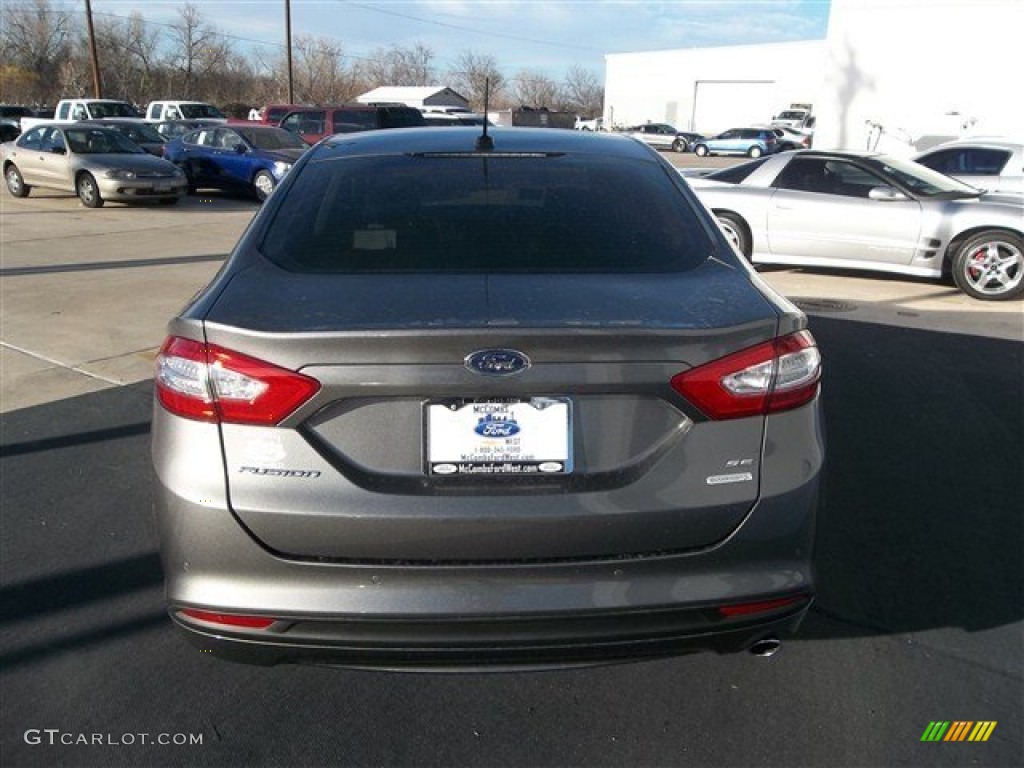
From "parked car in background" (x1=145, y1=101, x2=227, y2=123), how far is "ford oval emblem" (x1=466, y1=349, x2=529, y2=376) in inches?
1180

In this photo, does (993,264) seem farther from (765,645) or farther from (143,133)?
(143,133)

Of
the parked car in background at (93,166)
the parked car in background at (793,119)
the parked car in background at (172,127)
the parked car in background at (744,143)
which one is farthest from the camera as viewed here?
the parked car in background at (793,119)

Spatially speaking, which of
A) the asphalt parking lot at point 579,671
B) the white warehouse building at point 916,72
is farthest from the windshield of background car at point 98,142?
the white warehouse building at point 916,72

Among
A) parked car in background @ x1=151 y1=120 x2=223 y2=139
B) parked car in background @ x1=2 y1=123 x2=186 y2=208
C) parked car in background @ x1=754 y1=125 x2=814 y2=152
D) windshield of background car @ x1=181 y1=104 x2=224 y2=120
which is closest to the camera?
parked car in background @ x1=2 y1=123 x2=186 y2=208

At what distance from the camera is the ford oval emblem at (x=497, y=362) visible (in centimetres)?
199

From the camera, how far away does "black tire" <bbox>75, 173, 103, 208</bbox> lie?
15789mm

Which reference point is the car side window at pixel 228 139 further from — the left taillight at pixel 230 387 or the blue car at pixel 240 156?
the left taillight at pixel 230 387

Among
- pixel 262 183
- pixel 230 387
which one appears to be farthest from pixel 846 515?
pixel 262 183

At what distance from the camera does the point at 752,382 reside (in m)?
Result: 2.11

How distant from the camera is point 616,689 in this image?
2.68 m

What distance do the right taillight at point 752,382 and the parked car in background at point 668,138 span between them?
48.1m

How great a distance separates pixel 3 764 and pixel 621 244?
231 centimetres

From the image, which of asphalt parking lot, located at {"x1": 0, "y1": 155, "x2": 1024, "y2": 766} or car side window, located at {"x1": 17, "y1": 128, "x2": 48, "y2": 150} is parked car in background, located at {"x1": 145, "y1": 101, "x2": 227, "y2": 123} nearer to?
car side window, located at {"x1": 17, "y1": 128, "x2": 48, "y2": 150}

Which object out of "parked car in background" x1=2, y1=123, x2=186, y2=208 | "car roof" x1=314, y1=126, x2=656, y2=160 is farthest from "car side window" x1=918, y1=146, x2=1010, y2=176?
"parked car in background" x1=2, y1=123, x2=186, y2=208
